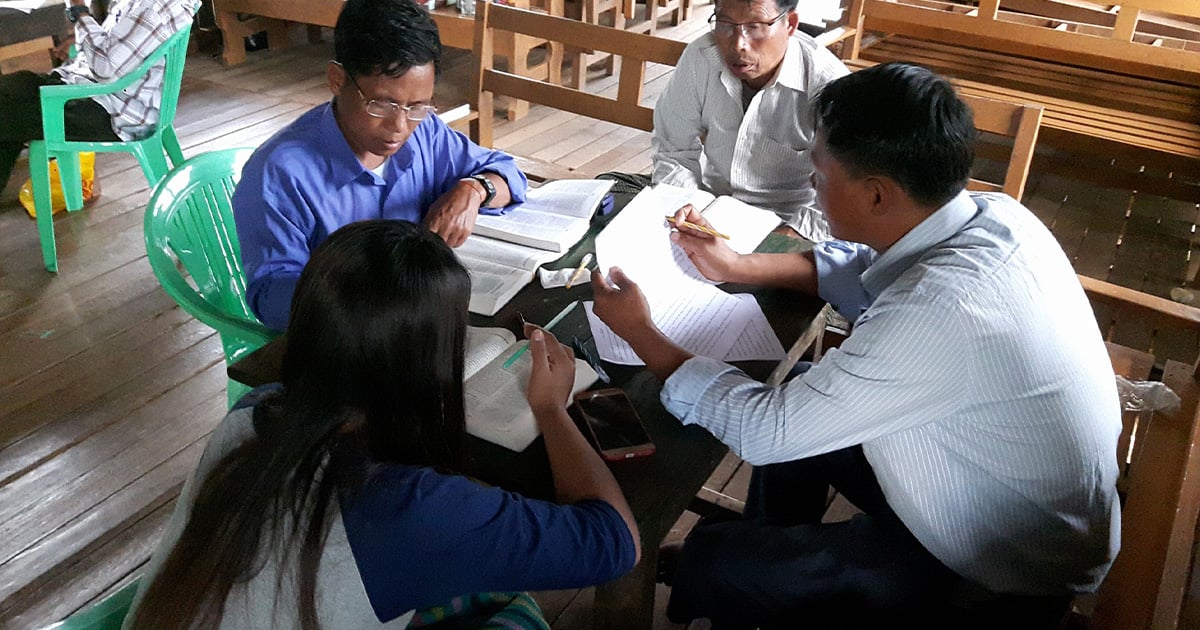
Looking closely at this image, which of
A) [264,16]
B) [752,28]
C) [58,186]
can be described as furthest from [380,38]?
[264,16]

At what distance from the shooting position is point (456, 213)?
1595mm

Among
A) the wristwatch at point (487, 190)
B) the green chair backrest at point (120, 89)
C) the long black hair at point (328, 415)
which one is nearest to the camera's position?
the long black hair at point (328, 415)

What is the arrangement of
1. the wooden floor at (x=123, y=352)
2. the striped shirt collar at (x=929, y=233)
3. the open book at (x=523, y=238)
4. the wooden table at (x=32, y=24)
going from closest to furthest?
the striped shirt collar at (x=929, y=233) < the open book at (x=523, y=238) < the wooden floor at (x=123, y=352) < the wooden table at (x=32, y=24)

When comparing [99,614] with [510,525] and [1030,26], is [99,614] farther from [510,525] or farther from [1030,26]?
[1030,26]

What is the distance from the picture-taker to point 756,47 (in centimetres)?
199

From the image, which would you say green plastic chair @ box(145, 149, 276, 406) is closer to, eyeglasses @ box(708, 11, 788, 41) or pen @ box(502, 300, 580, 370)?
pen @ box(502, 300, 580, 370)

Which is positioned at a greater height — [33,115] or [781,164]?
[781,164]

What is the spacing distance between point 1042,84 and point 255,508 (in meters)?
3.46

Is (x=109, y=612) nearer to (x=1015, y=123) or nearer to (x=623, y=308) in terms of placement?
(x=623, y=308)

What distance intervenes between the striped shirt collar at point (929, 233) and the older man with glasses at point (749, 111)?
75 centimetres

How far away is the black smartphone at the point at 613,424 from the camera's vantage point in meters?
1.08

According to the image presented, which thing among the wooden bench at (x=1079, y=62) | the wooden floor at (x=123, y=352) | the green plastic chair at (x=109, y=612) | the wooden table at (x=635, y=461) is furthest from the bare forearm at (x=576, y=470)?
the wooden bench at (x=1079, y=62)

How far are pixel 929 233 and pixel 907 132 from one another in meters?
0.15

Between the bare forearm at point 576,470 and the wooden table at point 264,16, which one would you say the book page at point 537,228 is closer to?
the bare forearm at point 576,470
